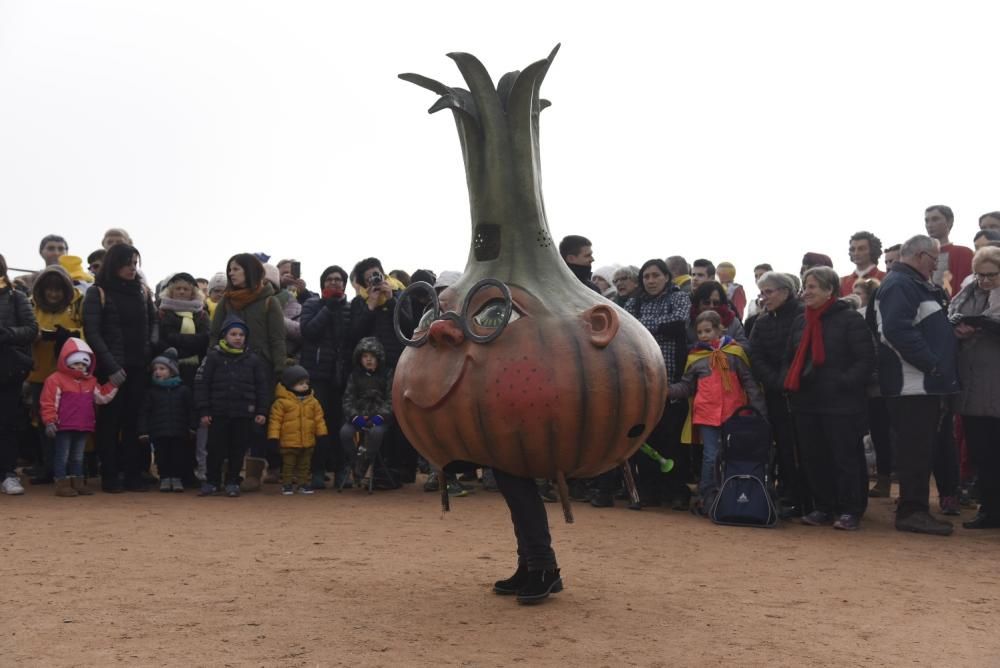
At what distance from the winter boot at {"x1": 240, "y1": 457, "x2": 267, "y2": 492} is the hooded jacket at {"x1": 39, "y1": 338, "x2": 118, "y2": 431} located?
135 centimetres

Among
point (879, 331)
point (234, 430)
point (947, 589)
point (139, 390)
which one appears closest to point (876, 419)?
point (879, 331)

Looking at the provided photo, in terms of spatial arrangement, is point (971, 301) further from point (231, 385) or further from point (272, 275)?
point (272, 275)

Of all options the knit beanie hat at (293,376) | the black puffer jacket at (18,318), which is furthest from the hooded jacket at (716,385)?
the black puffer jacket at (18,318)

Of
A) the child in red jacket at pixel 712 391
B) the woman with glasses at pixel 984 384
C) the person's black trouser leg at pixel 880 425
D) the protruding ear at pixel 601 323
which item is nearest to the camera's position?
the protruding ear at pixel 601 323

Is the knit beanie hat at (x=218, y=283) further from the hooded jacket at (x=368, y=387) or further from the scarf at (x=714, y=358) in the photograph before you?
the scarf at (x=714, y=358)

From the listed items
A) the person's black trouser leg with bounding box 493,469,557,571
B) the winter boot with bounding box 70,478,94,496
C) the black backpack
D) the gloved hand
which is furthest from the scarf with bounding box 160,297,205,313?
the person's black trouser leg with bounding box 493,469,557,571

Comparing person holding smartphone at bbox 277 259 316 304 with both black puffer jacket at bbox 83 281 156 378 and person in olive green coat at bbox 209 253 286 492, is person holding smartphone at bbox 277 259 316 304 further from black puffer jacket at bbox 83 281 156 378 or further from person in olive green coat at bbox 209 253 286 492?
black puffer jacket at bbox 83 281 156 378

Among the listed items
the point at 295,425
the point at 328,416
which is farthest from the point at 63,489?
the point at 328,416

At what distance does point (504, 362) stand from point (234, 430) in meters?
5.00

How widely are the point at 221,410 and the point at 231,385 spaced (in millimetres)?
225

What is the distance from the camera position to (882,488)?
9406mm

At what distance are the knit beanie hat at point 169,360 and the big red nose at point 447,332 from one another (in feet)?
16.7

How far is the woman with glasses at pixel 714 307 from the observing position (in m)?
9.00

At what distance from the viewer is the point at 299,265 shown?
12664mm
